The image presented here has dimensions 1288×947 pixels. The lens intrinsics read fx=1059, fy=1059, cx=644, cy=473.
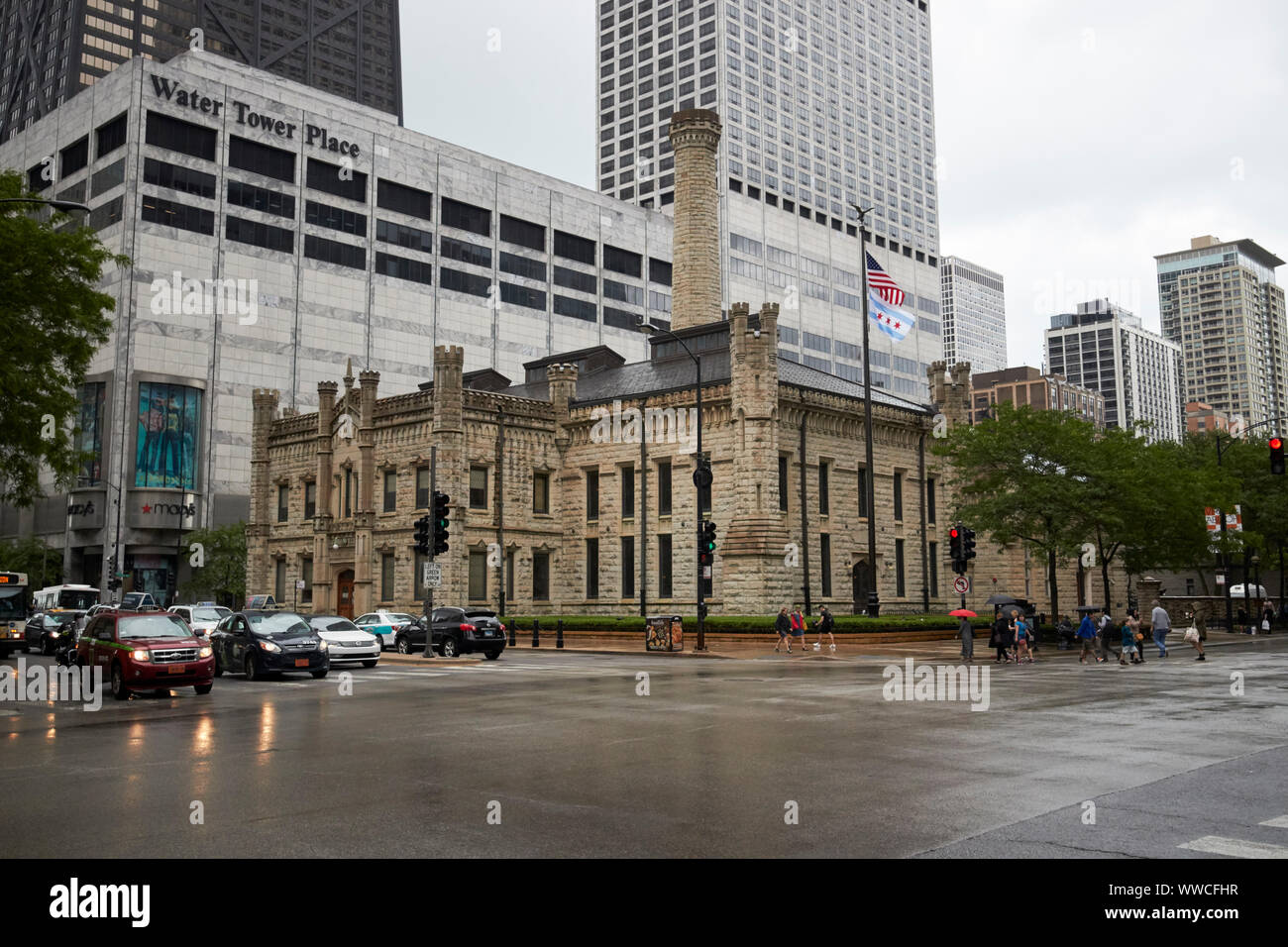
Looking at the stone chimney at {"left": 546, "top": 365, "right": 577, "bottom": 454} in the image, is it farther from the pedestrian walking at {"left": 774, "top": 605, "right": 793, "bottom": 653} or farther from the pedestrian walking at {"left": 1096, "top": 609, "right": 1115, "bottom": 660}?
the pedestrian walking at {"left": 1096, "top": 609, "right": 1115, "bottom": 660}

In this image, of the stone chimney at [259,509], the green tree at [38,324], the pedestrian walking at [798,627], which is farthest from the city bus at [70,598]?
the pedestrian walking at [798,627]

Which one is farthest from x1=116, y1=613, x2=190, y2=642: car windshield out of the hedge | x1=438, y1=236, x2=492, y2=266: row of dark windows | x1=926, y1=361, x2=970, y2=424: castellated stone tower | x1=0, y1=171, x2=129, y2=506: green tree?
x1=438, y1=236, x2=492, y2=266: row of dark windows

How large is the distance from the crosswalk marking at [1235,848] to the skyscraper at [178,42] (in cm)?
17172

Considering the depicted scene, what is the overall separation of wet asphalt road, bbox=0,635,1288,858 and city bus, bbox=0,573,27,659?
62.3ft

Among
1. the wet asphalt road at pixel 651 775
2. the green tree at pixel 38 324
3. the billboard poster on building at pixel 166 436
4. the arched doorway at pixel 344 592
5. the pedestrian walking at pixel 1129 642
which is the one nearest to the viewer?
the wet asphalt road at pixel 651 775

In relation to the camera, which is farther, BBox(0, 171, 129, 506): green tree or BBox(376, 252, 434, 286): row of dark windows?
BBox(376, 252, 434, 286): row of dark windows

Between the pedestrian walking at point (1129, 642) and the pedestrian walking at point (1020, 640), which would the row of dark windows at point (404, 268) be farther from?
the pedestrian walking at point (1129, 642)

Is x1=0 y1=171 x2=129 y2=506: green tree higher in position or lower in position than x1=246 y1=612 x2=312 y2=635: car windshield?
higher

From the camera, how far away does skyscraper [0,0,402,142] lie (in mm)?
156000

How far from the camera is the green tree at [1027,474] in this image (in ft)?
135

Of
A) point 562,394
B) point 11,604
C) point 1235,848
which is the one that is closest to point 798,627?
point 562,394

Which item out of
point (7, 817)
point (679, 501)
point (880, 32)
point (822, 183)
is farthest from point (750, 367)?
point (880, 32)

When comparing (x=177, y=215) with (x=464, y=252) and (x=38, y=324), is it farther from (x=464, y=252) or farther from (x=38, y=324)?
(x=38, y=324)

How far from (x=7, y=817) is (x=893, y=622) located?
3671 cm
